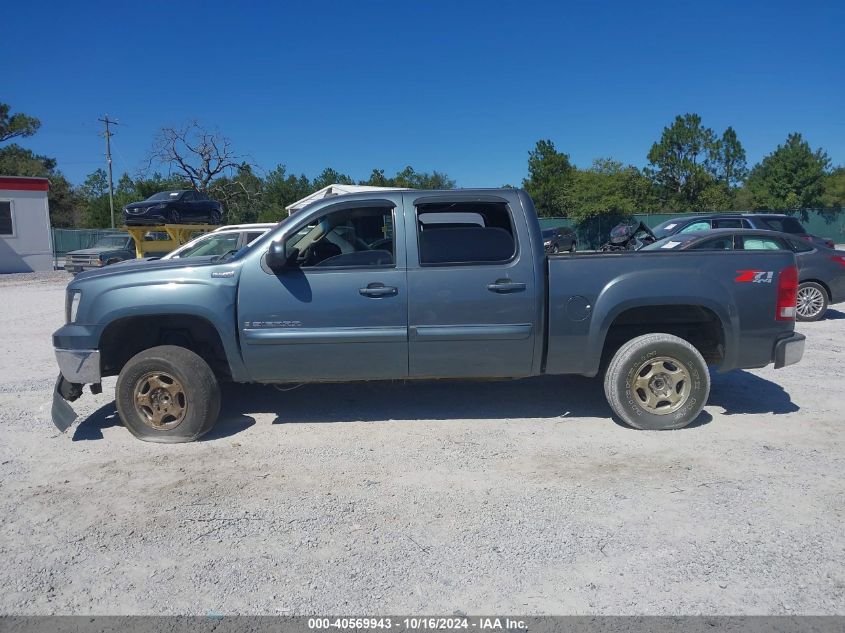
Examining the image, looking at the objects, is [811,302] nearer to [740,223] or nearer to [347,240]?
[740,223]

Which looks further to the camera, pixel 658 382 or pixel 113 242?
pixel 113 242

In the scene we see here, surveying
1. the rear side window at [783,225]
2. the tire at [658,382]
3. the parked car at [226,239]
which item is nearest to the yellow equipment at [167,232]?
the parked car at [226,239]

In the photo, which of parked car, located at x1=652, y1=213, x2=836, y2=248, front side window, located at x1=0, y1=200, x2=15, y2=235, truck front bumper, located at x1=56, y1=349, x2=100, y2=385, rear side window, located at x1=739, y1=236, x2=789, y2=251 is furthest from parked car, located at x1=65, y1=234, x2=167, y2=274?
rear side window, located at x1=739, y1=236, x2=789, y2=251

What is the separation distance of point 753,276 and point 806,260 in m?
6.23

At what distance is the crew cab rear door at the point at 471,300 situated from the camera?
187 inches

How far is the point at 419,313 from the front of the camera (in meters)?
4.76

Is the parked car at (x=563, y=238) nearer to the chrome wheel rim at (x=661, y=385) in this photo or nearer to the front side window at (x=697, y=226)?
the front side window at (x=697, y=226)

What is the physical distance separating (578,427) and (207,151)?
40238 millimetres

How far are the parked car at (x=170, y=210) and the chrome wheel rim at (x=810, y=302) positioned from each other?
1477 cm

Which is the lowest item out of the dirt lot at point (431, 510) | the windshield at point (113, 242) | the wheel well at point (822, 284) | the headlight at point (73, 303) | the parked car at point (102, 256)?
the dirt lot at point (431, 510)

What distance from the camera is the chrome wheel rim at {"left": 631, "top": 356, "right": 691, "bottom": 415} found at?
4.96 metres

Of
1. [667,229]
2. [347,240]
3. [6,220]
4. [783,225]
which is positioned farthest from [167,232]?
[783,225]

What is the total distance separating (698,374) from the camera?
4.90m

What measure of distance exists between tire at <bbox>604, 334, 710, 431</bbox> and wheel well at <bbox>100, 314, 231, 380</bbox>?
3.22 m
